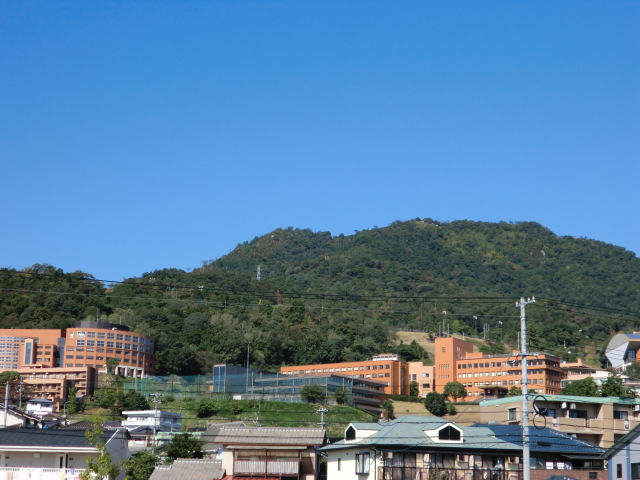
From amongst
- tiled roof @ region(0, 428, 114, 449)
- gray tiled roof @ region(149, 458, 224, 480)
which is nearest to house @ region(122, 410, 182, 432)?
gray tiled roof @ region(149, 458, 224, 480)

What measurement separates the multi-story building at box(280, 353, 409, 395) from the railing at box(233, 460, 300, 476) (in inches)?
3797

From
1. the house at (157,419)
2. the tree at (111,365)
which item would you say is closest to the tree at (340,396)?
the house at (157,419)

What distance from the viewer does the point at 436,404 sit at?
13175 cm

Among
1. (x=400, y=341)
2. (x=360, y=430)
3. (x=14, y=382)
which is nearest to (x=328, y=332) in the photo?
(x=400, y=341)

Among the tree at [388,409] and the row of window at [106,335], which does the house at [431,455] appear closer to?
the tree at [388,409]

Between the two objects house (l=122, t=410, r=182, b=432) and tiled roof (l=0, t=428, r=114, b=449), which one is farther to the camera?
house (l=122, t=410, r=182, b=432)

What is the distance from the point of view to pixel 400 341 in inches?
7042

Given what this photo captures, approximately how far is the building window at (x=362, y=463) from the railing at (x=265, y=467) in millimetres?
3088

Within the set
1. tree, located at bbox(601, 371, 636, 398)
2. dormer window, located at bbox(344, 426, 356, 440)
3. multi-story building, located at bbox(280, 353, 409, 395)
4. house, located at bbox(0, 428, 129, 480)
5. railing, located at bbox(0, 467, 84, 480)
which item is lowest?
railing, located at bbox(0, 467, 84, 480)

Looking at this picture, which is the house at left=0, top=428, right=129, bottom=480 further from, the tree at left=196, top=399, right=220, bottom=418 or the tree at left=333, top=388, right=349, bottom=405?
the tree at left=333, top=388, right=349, bottom=405

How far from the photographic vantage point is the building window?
160ft

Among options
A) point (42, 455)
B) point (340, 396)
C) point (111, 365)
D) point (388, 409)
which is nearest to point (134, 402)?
point (340, 396)

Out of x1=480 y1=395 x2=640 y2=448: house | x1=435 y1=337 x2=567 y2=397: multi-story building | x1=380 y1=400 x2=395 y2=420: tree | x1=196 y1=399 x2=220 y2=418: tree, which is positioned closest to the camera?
x1=480 y1=395 x2=640 y2=448: house

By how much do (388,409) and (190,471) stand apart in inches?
3067
